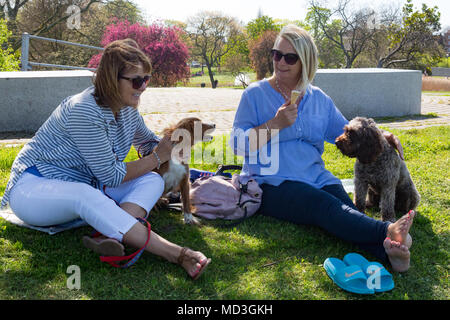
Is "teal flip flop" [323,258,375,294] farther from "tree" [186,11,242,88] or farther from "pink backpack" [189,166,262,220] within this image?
"tree" [186,11,242,88]

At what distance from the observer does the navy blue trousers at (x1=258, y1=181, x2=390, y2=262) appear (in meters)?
3.06

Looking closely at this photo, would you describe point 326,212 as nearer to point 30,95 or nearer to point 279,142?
point 279,142

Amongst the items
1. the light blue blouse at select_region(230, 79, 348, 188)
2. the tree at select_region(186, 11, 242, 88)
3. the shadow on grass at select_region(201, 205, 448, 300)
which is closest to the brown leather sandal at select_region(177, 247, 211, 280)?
the shadow on grass at select_region(201, 205, 448, 300)

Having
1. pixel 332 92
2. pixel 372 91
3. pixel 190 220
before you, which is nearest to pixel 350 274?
pixel 190 220

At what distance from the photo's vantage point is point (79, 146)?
3.05 meters

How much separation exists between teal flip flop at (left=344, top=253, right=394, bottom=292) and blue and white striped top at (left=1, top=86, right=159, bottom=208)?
182 cm

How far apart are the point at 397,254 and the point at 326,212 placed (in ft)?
2.03

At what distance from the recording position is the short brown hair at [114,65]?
2959 mm

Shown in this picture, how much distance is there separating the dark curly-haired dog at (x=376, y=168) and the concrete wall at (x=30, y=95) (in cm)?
546

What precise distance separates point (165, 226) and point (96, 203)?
1.02 meters

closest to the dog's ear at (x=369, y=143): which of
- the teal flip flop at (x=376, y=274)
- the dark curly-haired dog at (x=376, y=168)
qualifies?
the dark curly-haired dog at (x=376, y=168)

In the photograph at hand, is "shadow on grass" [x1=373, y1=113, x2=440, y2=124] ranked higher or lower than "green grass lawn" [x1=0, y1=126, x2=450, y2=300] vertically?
higher

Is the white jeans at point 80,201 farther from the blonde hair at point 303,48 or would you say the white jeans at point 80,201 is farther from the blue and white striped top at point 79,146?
the blonde hair at point 303,48
